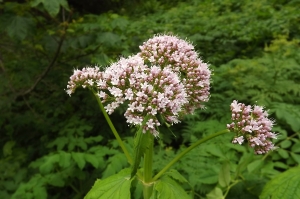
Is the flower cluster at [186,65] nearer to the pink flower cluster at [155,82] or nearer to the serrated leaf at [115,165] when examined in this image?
the pink flower cluster at [155,82]

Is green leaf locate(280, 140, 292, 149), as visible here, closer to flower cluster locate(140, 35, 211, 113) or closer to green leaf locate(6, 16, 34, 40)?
flower cluster locate(140, 35, 211, 113)

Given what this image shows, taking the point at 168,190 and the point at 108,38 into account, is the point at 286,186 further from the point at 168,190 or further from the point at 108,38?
the point at 108,38

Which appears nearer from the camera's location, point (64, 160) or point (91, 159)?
point (64, 160)

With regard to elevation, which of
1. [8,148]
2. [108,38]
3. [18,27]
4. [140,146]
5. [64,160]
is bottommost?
[140,146]

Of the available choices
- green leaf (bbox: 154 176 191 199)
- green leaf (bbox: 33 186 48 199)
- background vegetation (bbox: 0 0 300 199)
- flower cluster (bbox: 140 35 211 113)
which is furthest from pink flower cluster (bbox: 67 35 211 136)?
green leaf (bbox: 33 186 48 199)

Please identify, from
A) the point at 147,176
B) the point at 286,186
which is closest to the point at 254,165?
the point at 286,186
